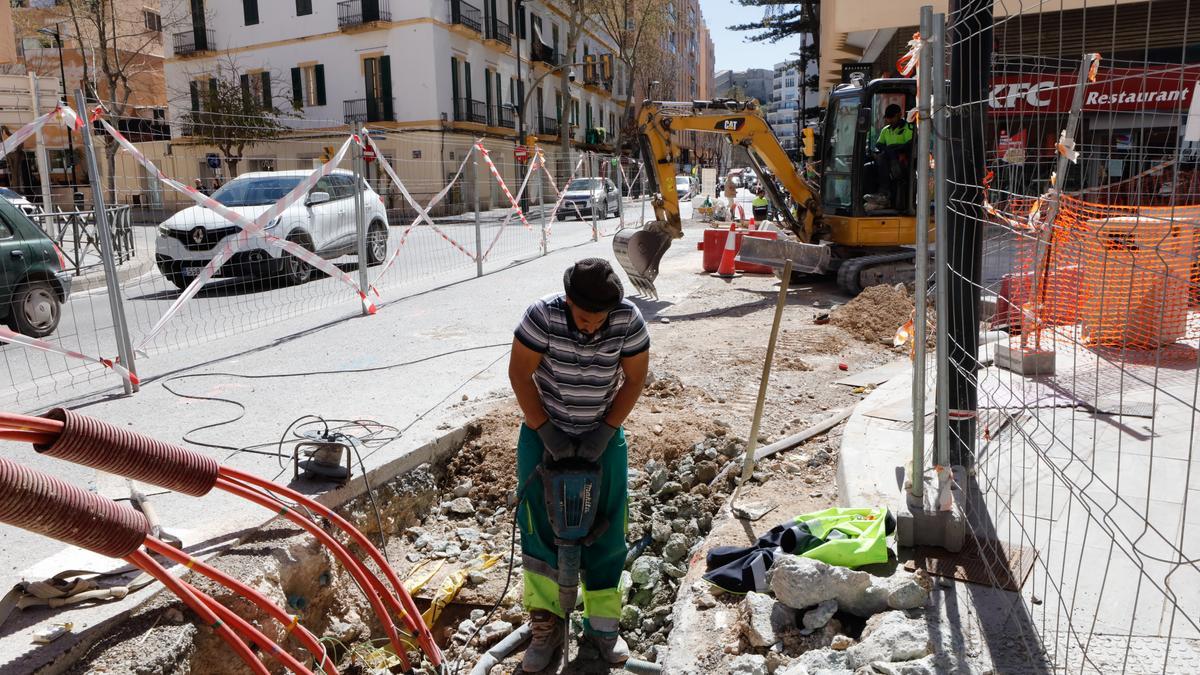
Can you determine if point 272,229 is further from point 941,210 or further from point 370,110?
point 370,110

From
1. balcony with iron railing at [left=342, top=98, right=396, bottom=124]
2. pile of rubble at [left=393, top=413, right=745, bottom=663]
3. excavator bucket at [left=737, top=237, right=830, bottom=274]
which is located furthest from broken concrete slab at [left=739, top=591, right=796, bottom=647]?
balcony with iron railing at [left=342, top=98, right=396, bottom=124]

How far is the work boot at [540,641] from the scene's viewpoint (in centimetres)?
364

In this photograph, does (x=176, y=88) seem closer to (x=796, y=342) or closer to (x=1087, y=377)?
(x=796, y=342)

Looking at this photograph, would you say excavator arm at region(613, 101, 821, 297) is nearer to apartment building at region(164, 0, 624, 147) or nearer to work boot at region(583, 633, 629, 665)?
work boot at region(583, 633, 629, 665)

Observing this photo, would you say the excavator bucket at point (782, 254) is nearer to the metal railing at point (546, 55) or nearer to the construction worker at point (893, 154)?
the construction worker at point (893, 154)

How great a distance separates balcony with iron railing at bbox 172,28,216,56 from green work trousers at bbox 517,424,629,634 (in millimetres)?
40778

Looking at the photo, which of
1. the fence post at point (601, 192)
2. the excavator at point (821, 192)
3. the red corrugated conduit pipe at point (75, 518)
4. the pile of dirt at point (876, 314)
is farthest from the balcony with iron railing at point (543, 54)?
the red corrugated conduit pipe at point (75, 518)

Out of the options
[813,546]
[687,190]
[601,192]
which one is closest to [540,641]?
[813,546]

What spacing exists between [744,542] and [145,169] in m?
6.69

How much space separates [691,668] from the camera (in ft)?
10.1

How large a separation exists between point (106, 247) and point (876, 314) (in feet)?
23.7

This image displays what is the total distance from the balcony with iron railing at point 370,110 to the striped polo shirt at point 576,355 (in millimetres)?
34383

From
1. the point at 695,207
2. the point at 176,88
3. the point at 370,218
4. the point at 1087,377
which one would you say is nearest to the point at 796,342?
the point at 1087,377

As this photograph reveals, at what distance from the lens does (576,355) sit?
11.1ft
